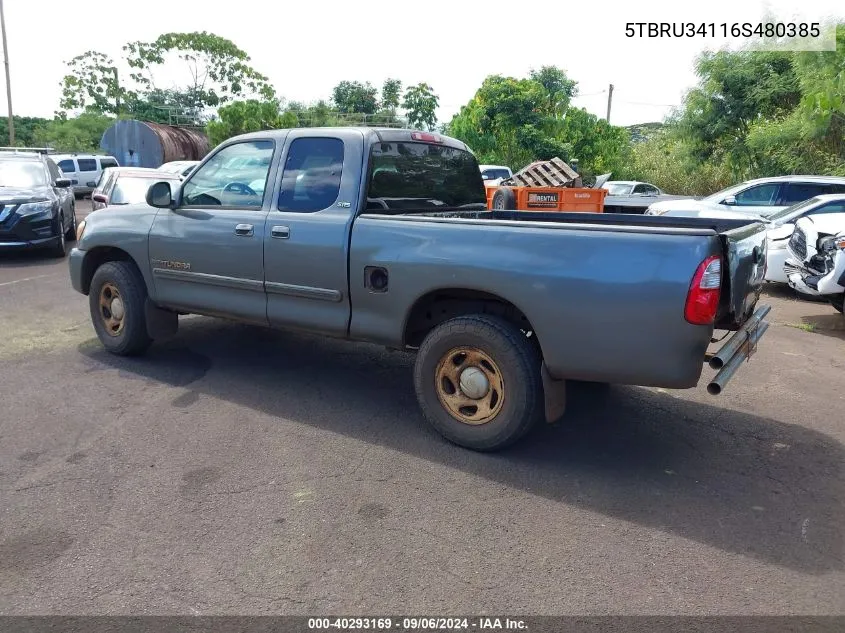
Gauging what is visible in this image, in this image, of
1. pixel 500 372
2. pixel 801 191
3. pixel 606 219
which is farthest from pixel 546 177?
pixel 500 372

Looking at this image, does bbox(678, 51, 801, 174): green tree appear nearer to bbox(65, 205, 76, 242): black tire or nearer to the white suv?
the white suv

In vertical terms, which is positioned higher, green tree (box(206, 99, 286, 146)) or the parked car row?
A: green tree (box(206, 99, 286, 146))

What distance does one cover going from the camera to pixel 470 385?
171 inches

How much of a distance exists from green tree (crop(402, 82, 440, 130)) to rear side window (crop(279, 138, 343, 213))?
3679 centimetres

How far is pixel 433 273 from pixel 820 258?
18.3ft

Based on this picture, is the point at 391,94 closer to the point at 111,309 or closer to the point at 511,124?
the point at 511,124

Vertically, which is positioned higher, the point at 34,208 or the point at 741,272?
the point at 741,272

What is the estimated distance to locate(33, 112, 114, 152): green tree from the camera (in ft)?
138

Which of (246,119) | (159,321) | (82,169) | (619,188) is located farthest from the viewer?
(246,119)

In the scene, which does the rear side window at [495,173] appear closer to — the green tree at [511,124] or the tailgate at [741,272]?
the green tree at [511,124]

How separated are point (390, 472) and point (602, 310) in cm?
150

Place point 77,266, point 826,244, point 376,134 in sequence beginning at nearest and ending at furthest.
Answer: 1. point 376,134
2. point 77,266
3. point 826,244

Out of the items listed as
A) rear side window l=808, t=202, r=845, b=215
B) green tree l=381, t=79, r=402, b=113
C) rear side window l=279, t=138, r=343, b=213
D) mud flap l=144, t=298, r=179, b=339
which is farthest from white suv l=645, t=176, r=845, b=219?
green tree l=381, t=79, r=402, b=113

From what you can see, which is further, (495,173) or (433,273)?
(495,173)
